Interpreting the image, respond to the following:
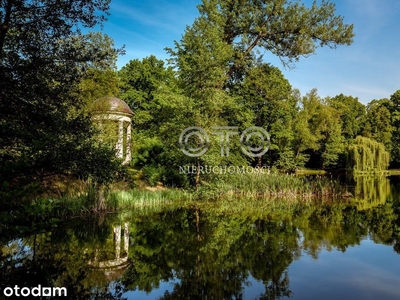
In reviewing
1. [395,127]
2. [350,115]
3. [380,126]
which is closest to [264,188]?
[350,115]

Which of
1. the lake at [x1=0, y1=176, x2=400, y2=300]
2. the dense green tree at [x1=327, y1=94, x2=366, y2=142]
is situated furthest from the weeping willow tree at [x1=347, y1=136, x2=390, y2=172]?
the lake at [x1=0, y1=176, x2=400, y2=300]

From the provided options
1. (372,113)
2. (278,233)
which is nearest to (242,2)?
(278,233)

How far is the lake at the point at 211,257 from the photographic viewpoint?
4.70 metres

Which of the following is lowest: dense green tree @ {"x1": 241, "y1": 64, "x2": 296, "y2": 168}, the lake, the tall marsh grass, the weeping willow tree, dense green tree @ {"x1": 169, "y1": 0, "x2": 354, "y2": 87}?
the lake

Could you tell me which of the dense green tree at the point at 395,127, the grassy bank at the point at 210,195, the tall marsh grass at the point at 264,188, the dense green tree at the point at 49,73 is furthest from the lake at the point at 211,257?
the dense green tree at the point at 395,127

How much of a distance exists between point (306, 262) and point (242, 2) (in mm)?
16765

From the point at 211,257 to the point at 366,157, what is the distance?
2914cm

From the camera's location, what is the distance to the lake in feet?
15.4

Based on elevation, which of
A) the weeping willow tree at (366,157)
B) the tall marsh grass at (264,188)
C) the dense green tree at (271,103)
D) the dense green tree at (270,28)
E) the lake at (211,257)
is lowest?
the lake at (211,257)

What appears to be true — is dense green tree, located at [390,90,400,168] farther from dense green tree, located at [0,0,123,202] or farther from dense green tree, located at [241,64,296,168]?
dense green tree, located at [0,0,123,202]

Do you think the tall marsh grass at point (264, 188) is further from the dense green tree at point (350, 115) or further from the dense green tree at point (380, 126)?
the dense green tree at point (380, 126)

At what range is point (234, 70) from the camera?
19.9 metres

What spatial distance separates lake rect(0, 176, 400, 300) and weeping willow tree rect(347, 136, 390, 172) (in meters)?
21.6

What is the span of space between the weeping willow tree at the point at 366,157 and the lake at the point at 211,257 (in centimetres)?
2165
